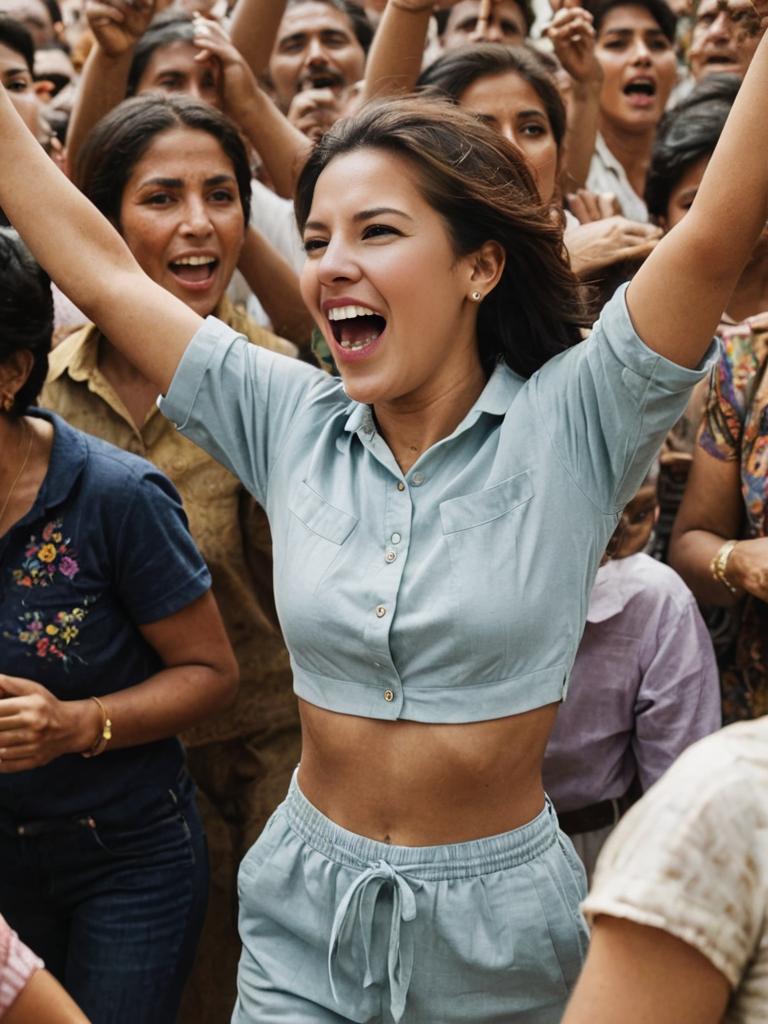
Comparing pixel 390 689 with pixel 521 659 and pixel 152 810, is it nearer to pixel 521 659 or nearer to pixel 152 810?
pixel 521 659

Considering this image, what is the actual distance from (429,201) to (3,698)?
1.10 metres

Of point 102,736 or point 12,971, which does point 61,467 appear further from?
point 12,971

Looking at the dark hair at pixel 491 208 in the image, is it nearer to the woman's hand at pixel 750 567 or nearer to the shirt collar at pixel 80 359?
the woman's hand at pixel 750 567

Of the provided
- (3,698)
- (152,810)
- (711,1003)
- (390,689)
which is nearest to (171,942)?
(152,810)

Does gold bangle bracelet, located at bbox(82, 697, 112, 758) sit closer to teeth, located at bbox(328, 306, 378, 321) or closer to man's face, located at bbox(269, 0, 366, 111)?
teeth, located at bbox(328, 306, 378, 321)

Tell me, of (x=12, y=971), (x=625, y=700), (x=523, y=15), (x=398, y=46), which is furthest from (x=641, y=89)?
(x=12, y=971)

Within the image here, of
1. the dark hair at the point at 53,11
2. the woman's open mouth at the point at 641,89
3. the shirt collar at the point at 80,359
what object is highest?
the dark hair at the point at 53,11

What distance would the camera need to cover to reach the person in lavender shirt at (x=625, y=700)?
3.05m

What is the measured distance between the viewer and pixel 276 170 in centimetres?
416

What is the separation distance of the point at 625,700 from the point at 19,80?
8.58 feet

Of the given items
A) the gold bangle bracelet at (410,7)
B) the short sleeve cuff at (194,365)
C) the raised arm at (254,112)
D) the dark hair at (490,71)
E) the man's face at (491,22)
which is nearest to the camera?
the short sleeve cuff at (194,365)

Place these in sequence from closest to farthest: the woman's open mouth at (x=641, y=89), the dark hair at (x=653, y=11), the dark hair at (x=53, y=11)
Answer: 1. the woman's open mouth at (x=641, y=89)
2. the dark hair at (x=653, y=11)
3. the dark hair at (x=53, y=11)

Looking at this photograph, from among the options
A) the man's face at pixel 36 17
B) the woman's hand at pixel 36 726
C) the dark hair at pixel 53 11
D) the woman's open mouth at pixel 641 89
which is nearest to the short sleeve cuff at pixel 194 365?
the woman's hand at pixel 36 726

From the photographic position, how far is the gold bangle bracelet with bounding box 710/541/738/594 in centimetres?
314
